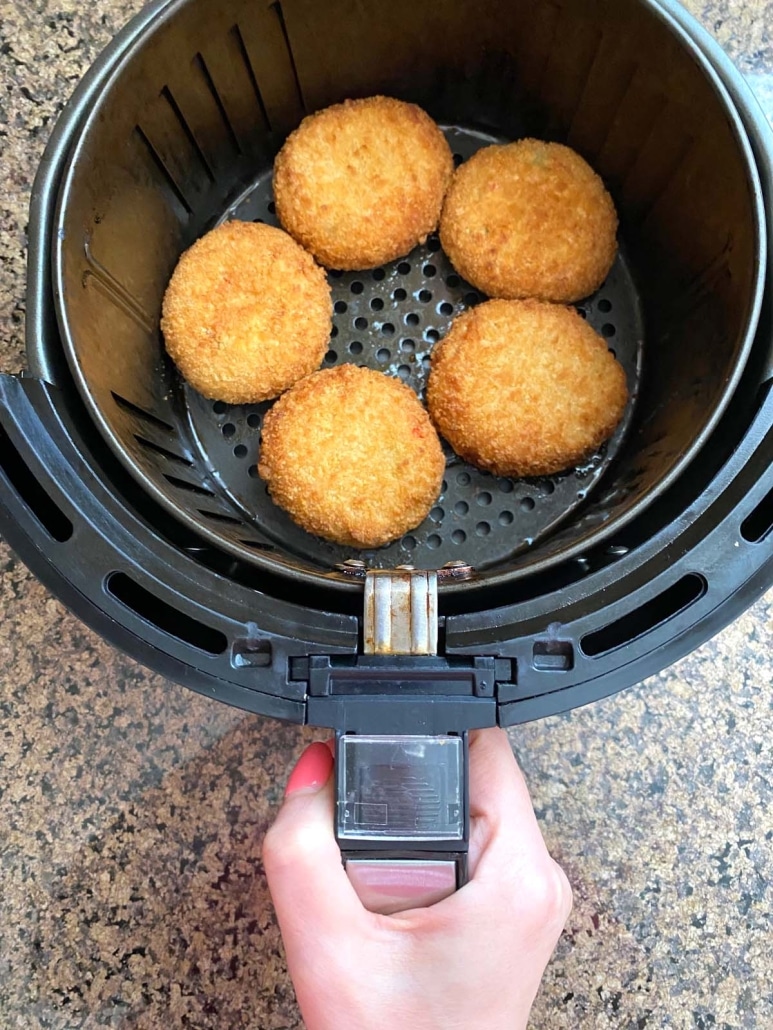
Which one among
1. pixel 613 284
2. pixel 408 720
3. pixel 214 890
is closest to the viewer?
pixel 408 720

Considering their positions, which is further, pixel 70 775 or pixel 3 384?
pixel 70 775

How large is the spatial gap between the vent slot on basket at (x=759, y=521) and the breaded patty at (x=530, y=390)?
0.79ft

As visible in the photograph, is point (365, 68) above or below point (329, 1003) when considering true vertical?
above

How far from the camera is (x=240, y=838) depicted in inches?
32.7

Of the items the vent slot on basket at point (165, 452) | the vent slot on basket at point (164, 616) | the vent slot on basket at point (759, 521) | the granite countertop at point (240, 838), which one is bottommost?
the granite countertop at point (240, 838)

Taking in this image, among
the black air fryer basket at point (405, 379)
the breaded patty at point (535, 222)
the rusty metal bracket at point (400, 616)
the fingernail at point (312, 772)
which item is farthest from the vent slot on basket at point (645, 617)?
the breaded patty at point (535, 222)

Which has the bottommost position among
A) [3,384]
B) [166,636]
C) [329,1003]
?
[329,1003]

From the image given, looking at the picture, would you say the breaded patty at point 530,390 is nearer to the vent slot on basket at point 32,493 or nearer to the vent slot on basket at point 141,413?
the vent slot on basket at point 141,413

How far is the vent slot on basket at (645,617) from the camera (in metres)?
0.61

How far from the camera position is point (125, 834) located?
0.83 metres

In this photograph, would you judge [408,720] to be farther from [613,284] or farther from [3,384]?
[613,284]

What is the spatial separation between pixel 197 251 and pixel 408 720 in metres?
0.57

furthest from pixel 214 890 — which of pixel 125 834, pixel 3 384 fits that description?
pixel 3 384

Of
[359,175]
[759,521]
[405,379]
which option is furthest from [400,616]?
[359,175]
